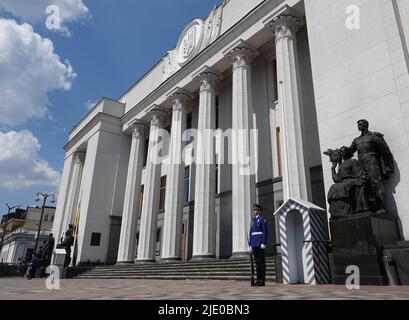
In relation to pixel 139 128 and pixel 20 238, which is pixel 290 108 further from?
pixel 20 238

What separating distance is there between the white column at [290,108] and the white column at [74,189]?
73.7 ft

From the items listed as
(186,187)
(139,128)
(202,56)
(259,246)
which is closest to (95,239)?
(186,187)

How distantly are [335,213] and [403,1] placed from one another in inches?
327

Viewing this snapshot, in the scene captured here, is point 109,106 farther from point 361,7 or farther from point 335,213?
point 335,213

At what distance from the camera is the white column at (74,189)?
2888 cm

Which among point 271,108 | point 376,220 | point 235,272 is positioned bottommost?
point 235,272

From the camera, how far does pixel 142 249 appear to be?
824 inches

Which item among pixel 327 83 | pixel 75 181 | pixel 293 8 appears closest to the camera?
pixel 327 83

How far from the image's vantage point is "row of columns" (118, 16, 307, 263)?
1363cm

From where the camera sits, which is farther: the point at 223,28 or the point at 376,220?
the point at 223,28

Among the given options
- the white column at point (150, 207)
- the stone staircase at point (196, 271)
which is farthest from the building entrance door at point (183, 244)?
the stone staircase at point (196, 271)

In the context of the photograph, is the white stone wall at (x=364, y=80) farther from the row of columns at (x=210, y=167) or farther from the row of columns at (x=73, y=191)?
the row of columns at (x=73, y=191)

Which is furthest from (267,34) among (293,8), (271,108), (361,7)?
(361,7)

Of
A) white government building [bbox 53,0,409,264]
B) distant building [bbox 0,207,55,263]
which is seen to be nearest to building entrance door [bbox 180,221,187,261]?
white government building [bbox 53,0,409,264]
